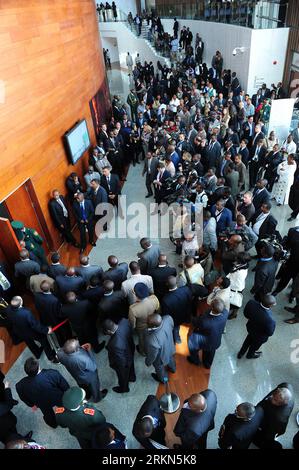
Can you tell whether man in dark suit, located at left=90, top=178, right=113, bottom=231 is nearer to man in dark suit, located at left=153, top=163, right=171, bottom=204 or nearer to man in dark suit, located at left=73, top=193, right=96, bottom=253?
man in dark suit, located at left=73, top=193, right=96, bottom=253

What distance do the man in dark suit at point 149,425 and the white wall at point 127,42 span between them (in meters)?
20.1

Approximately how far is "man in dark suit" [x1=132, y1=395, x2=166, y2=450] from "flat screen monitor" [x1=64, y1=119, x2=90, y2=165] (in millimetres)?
5747

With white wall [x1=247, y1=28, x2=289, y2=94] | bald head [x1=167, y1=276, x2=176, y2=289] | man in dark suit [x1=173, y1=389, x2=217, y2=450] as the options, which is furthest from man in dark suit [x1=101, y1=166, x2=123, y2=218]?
white wall [x1=247, y1=28, x2=289, y2=94]

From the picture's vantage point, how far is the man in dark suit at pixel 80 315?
13.2ft

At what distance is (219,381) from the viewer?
13.4 feet

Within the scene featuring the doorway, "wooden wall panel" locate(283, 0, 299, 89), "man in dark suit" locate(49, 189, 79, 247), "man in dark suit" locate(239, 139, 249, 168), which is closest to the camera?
the doorway

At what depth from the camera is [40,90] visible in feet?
19.4

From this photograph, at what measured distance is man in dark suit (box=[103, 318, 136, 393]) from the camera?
350 centimetres

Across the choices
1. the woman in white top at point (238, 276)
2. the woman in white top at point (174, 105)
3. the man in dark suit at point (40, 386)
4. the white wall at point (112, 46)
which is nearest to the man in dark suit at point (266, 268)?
the woman in white top at point (238, 276)

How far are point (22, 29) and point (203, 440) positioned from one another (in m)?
6.53

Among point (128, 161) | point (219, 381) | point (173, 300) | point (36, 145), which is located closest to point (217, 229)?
point (173, 300)

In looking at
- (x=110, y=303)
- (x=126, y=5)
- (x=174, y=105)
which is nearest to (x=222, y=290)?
(x=110, y=303)

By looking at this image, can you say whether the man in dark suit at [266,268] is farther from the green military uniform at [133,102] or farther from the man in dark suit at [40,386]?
the green military uniform at [133,102]

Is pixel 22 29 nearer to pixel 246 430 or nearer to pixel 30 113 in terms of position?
pixel 30 113
